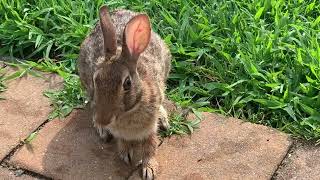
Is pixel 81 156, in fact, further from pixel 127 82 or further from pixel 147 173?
pixel 127 82

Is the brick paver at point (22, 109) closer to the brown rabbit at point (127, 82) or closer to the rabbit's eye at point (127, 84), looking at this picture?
the brown rabbit at point (127, 82)

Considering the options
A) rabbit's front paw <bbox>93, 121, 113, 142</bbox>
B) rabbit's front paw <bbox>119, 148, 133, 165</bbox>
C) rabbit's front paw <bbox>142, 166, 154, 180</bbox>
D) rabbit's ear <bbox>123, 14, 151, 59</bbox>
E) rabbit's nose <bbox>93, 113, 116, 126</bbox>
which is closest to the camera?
rabbit's nose <bbox>93, 113, 116, 126</bbox>

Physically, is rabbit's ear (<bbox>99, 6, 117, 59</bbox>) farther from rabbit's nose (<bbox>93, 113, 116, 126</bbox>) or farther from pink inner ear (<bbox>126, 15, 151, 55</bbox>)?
rabbit's nose (<bbox>93, 113, 116, 126</bbox>)

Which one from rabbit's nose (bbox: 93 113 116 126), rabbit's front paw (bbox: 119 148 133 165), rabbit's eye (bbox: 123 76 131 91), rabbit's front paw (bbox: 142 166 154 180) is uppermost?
rabbit's eye (bbox: 123 76 131 91)

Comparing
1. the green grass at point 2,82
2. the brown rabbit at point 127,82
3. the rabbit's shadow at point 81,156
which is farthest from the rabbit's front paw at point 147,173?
the green grass at point 2,82

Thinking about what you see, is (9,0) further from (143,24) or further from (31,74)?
(143,24)

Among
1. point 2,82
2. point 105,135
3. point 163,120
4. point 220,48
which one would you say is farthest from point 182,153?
point 2,82

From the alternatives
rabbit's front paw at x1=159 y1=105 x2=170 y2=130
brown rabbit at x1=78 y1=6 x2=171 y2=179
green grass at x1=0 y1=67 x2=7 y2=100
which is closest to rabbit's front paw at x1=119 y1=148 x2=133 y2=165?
brown rabbit at x1=78 y1=6 x2=171 y2=179
